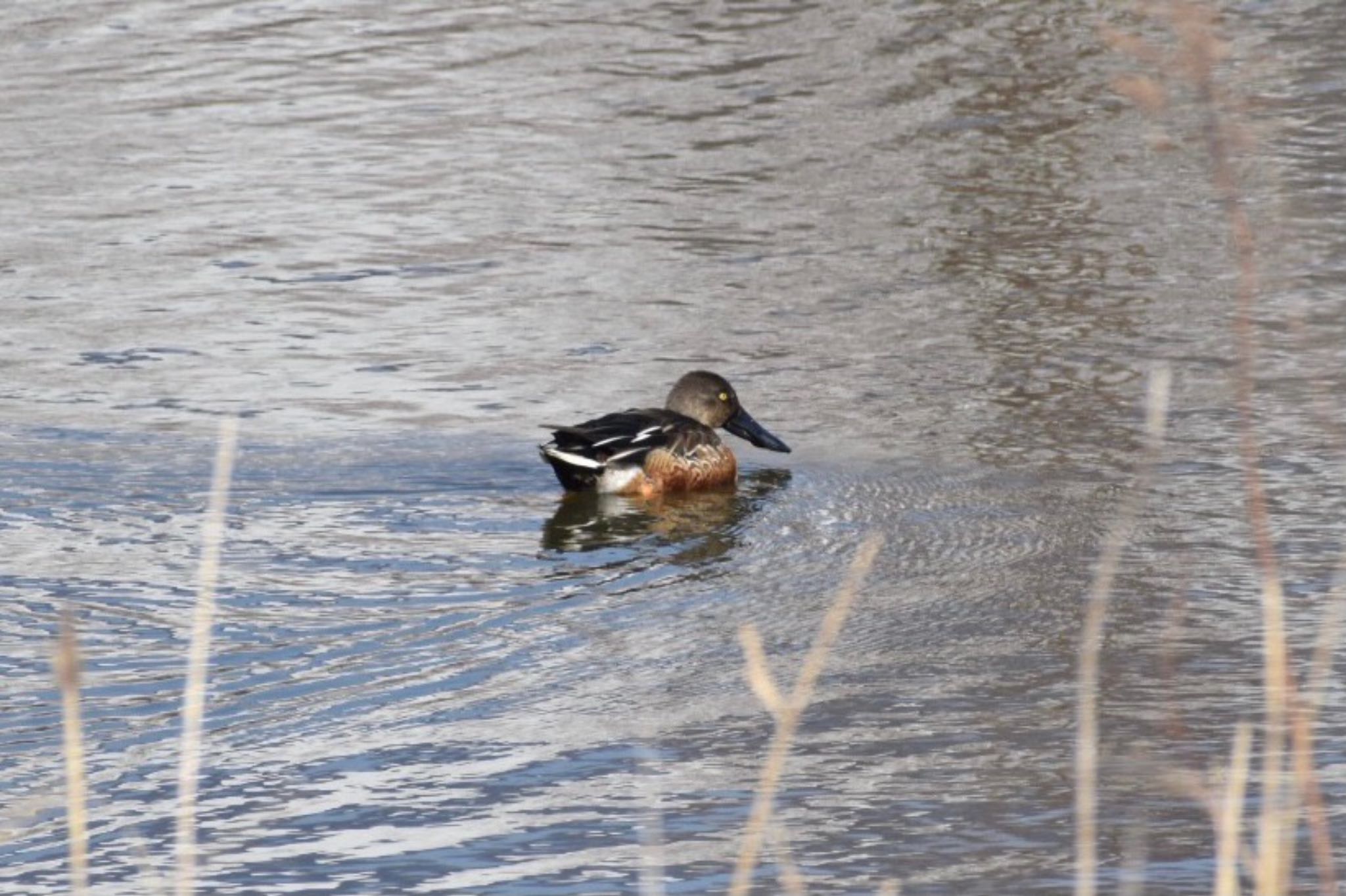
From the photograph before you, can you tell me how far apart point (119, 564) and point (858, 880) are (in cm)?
345

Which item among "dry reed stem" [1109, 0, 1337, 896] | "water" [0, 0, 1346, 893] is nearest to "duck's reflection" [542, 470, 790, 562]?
"water" [0, 0, 1346, 893]

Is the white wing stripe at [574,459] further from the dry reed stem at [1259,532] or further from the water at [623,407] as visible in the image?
the dry reed stem at [1259,532]

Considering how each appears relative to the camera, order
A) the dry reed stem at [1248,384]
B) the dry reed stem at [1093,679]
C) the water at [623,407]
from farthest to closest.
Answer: the water at [623,407] → the dry reed stem at [1093,679] → the dry reed stem at [1248,384]

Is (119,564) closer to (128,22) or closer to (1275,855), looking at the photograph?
(1275,855)

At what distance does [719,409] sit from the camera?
360 inches

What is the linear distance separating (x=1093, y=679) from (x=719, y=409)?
12.1 ft

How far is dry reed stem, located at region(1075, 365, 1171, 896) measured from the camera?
3666mm

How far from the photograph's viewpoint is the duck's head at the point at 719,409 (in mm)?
9133

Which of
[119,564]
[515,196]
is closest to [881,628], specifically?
[119,564]

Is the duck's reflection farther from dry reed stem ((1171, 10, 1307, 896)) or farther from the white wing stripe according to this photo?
dry reed stem ((1171, 10, 1307, 896))

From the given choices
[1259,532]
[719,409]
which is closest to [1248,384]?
[1259,532]

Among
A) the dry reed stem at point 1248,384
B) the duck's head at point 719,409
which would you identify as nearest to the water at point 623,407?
the duck's head at point 719,409

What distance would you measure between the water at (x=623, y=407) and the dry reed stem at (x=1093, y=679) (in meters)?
0.08

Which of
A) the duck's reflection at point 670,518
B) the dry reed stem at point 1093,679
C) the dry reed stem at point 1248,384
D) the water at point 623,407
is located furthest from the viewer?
the duck's reflection at point 670,518
